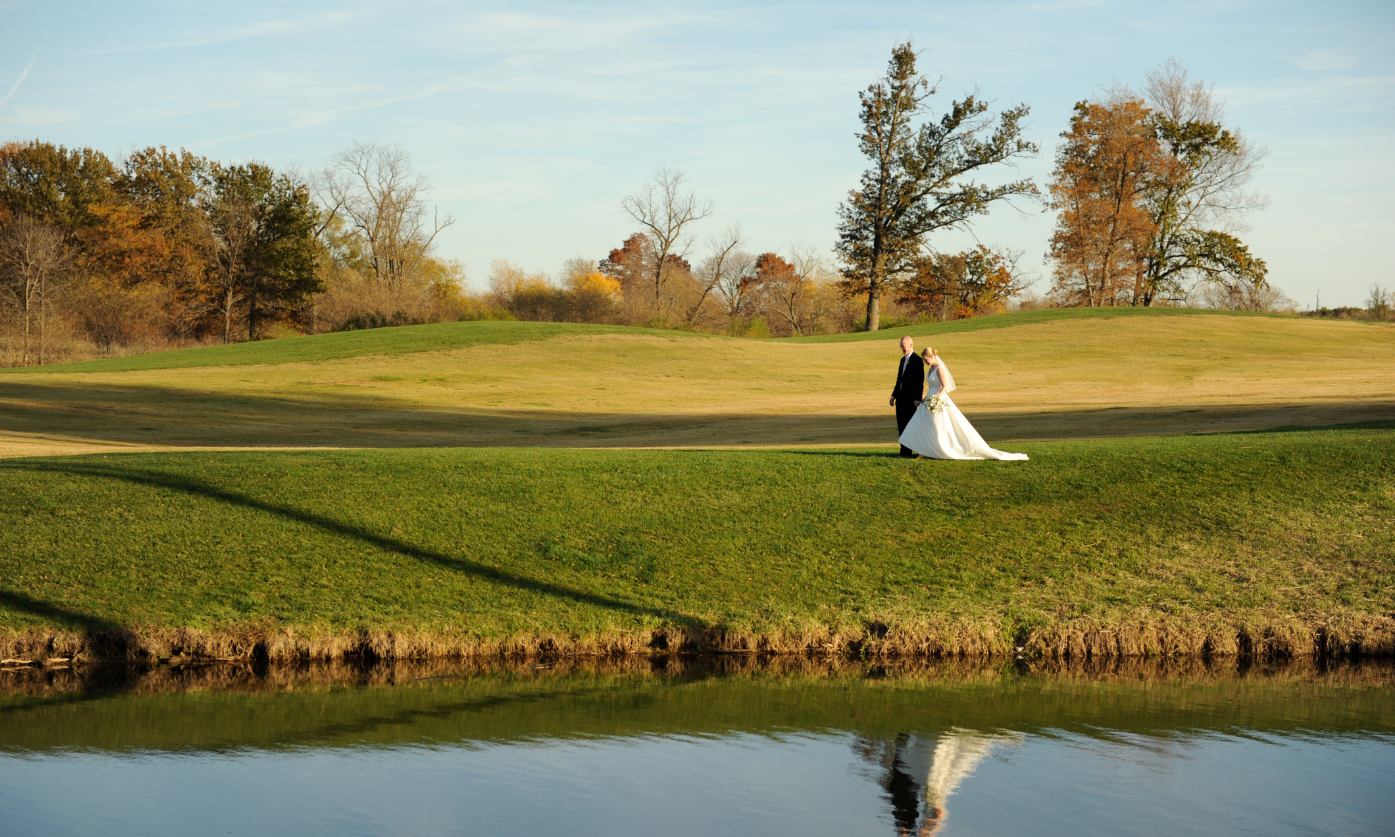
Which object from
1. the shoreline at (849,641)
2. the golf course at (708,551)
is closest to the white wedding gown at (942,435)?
the golf course at (708,551)

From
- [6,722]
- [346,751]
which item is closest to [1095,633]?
[346,751]

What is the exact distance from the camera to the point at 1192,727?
9.89 meters

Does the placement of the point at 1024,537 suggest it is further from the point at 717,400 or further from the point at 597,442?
the point at 717,400

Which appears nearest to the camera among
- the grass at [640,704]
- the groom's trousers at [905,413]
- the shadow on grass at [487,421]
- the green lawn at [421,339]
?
the grass at [640,704]

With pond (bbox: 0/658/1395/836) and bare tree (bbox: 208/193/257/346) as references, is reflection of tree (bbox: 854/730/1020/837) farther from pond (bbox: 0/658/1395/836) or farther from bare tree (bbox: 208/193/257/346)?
bare tree (bbox: 208/193/257/346)

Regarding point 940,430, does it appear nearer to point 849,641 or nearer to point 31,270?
point 849,641

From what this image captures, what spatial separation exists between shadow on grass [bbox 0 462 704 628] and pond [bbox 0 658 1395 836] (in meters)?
0.99

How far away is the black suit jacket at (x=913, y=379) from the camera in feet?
57.3

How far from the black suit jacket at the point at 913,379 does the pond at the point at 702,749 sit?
246 inches

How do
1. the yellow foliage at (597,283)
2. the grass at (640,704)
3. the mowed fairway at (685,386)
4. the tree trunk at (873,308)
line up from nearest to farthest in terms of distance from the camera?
the grass at (640,704), the mowed fairway at (685,386), the tree trunk at (873,308), the yellow foliage at (597,283)

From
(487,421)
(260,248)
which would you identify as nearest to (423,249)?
(260,248)

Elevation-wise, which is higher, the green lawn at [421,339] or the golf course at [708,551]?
the green lawn at [421,339]

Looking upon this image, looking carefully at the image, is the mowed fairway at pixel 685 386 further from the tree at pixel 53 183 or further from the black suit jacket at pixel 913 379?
the tree at pixel 53 183

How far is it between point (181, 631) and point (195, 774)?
137 inches
